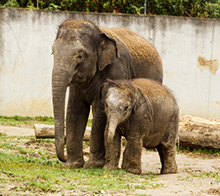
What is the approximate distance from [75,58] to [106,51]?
599mm

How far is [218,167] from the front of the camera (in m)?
9.45

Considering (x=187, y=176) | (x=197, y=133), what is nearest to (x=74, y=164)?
(x=187, y=176)

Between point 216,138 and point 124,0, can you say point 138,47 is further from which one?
point 124,0

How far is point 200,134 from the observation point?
10.9 metres

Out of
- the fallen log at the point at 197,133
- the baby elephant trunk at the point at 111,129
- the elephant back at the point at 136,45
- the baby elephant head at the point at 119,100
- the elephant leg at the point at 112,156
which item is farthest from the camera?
the fallen log at the point at 197,133

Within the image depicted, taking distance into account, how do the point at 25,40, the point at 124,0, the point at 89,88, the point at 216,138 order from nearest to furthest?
the point at 89,88 < the point at 216,138 < the point at 25,40 < the point at 124,0

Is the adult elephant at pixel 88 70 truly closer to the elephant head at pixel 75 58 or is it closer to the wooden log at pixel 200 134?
the elephant head at pixel 75 58

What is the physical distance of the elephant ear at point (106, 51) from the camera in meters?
7.83

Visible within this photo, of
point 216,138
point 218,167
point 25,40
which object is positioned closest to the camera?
point 218,167

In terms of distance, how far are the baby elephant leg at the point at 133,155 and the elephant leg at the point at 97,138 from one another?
1.48 feet

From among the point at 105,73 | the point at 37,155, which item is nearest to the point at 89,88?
the point at 105,73

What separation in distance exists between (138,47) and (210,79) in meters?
7.51

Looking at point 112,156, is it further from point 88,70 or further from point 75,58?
point 75,58

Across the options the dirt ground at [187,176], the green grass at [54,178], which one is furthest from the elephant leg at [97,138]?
the dirt ground at [187,176]
